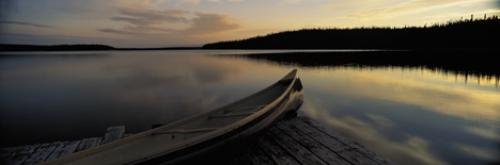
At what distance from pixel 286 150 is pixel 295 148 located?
21cm

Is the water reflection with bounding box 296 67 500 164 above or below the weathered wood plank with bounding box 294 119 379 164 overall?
below

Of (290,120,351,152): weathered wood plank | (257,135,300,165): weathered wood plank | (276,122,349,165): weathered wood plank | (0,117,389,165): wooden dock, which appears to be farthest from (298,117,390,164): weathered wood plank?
(257,135,300,165): weathered wood plank

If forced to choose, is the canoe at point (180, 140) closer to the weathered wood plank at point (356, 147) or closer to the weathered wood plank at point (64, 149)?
the weathered wood plank at point (356, 147)

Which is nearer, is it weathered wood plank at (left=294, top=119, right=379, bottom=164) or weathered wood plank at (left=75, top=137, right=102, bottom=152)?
weathered wood plank at (left=294, top=119, right=379, bottom=164)

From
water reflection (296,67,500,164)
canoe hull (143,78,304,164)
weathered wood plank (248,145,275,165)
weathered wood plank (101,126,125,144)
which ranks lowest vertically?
water reflection (296,67,500,164)

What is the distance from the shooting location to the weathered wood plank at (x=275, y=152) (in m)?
4.78

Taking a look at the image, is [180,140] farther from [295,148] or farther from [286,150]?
[295,148]

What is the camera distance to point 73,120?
425 inches

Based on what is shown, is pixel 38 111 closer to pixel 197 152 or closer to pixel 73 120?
pixel 73 120

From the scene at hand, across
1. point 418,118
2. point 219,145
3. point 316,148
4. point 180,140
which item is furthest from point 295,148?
point 418,118

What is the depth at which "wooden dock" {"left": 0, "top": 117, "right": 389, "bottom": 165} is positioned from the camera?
4828 mm

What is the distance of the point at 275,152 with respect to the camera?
204 inches

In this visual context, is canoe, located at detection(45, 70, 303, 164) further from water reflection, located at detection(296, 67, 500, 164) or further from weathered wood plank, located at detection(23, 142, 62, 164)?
water reflection, located at detection(296, 67, 500, 164)

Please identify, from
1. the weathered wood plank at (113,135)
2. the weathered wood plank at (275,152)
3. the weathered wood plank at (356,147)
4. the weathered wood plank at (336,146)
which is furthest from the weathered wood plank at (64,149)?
the weathered wood plank at (356,147)
